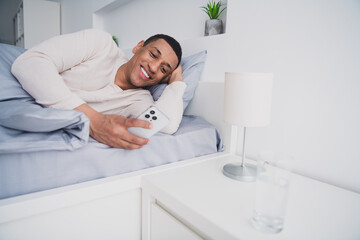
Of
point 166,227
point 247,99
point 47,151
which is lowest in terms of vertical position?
point 166,227

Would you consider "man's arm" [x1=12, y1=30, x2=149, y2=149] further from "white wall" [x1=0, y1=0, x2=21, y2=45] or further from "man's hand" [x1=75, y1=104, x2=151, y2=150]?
"white wall" [x1=0, y1=0, x2=21, y2=45]

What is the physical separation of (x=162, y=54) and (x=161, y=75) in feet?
0.37

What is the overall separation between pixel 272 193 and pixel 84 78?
3.24ft

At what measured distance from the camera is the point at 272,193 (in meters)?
0.50

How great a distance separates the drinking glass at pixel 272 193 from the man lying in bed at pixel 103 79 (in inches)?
16.0

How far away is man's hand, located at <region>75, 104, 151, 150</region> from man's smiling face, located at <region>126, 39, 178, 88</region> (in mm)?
435

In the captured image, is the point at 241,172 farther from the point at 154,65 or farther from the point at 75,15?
the point at 75,15

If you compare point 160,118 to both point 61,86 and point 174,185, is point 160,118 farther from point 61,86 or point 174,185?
point 61,86

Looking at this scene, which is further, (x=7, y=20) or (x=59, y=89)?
(x=7, y=20)

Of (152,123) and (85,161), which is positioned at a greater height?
(152,123)

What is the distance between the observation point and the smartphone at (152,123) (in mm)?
770

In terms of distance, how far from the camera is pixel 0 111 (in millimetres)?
675

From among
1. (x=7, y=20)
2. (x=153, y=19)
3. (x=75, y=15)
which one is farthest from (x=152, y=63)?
(x=7, y=20)

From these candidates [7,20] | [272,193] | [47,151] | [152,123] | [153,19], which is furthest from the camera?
[7,20]
